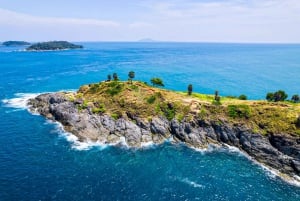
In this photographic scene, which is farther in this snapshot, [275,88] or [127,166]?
[275,88]

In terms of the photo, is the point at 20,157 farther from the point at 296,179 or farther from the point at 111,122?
the point at 296,179

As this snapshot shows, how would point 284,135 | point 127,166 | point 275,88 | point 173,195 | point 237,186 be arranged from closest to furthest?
point 173,195, point 237,186, point 127,166, point 284,135, point 275,88

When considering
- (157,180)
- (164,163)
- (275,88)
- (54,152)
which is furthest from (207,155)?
(275,88)

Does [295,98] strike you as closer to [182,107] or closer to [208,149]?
[208,149]

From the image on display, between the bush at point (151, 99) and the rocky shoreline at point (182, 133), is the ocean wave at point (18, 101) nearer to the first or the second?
the rocky shoreline at point (182, 133)

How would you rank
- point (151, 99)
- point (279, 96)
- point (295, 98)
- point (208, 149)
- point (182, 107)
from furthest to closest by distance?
point (151, 99) < point (279, 96) < point (295, 98) < point (182, 107) < point (208, 149)

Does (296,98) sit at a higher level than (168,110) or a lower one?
higher

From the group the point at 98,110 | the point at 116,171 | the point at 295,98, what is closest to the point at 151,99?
the point at 98,110
